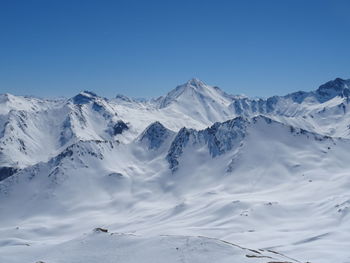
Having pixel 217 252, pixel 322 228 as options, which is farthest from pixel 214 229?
pixel 217 252

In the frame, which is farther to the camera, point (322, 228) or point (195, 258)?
point (322, 228)

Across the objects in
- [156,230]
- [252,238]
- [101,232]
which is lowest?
[101,232]

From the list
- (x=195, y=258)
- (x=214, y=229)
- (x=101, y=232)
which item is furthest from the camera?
(x=214, y=229)

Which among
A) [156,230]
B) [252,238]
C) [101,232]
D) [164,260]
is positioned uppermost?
[156,230]

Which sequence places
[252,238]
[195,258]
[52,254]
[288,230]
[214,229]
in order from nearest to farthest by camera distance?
1. [195,258]
2. [52,254]
3. [252,238]
4. [288,230]
5. [214,229]

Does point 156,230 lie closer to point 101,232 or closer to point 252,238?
point 252,238

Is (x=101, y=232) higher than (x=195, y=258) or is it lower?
higher

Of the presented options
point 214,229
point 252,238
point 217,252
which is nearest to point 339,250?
point 252,238

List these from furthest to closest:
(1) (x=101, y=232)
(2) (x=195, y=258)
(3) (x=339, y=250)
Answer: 1. (3) (x=339, y=250)
2. (1) (x=101, y=232)
3. (2) (x=195, y=258)

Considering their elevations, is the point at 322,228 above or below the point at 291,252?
above

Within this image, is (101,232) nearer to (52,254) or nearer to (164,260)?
(52,254)
